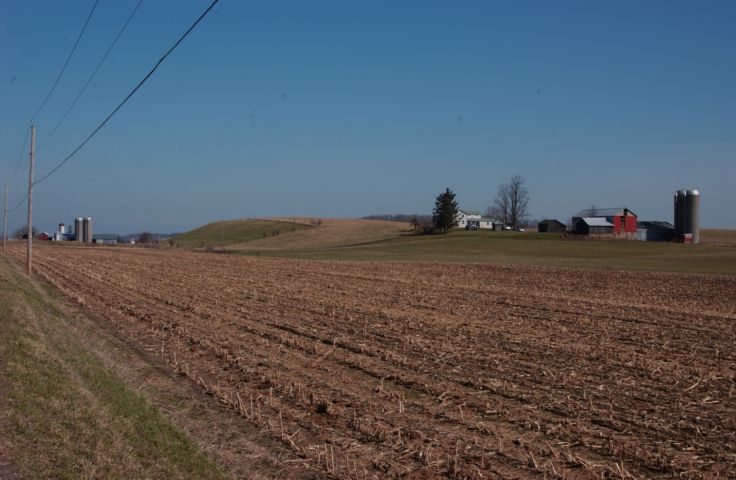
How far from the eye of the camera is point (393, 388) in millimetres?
13156

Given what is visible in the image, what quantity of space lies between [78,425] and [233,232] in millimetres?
167885

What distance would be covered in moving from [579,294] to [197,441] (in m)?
27.2

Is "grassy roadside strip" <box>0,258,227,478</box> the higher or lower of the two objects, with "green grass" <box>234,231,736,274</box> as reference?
lower

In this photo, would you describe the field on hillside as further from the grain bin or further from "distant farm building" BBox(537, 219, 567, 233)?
the grain bin

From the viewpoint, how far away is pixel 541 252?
272 feet

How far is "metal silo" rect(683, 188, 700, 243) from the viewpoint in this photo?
112 m

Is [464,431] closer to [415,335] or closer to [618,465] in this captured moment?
[618,465]

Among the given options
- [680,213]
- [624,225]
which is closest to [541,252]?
[624,225]

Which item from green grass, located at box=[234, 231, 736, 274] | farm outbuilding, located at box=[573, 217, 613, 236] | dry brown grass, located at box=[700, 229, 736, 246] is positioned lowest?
green grass, located at box=[234, 231, 736, 274]

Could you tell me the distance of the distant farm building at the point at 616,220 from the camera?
111 metres

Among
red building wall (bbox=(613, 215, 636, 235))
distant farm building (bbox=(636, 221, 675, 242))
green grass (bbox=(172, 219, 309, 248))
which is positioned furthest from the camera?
green grass (bbox=(172, 219, 309, 248))

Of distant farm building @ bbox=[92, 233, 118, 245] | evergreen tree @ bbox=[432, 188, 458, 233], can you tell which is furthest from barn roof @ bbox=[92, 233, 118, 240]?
evergreen tree @ bbox=[432, 188, 458, 233]

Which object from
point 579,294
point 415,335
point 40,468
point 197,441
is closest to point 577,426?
point 197,441

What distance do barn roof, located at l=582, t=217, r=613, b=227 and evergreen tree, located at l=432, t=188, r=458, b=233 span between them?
76.4 ft
